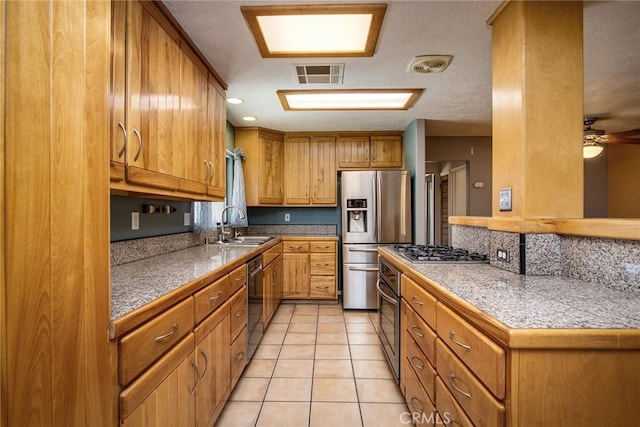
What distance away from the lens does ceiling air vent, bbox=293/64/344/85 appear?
2.31m

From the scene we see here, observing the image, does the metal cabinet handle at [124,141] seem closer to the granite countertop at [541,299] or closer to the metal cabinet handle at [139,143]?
the metal cabinet handle at [139,143]

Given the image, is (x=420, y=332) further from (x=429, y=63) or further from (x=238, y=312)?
(x=429, y=63)

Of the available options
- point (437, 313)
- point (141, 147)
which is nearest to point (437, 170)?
point (437, 313)

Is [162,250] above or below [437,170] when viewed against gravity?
below

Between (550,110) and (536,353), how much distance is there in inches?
49.1

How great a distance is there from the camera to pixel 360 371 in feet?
7.52

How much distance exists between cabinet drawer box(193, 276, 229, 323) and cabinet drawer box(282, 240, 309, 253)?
224 cm

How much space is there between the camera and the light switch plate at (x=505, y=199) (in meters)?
1.63

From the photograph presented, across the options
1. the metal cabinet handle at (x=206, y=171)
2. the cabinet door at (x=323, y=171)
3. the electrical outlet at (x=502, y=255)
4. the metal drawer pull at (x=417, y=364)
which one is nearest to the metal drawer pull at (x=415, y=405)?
the metal drawer pull at (x=417, y=364)

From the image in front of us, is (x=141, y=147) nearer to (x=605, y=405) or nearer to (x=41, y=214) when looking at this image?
(x=41, y=214)

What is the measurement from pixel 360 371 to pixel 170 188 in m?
1.81

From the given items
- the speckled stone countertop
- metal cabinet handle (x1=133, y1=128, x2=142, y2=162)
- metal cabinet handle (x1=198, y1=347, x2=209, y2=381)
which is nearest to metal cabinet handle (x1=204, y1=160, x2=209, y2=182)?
the speckled stone countertop

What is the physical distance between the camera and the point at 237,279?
2.00 meters

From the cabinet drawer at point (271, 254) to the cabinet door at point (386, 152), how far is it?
5.61 feet
